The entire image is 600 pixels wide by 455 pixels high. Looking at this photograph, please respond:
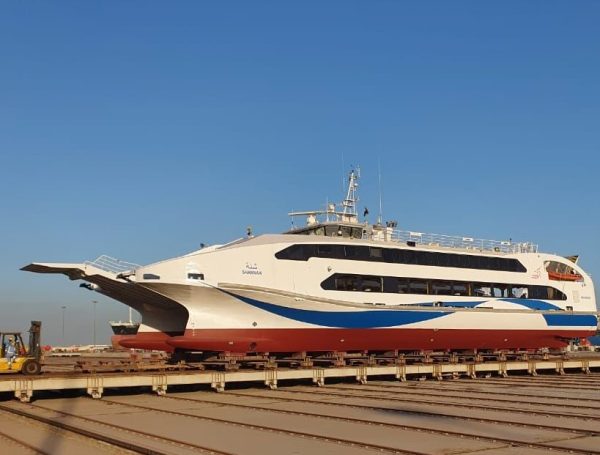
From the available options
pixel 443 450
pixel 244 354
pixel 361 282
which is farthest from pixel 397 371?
pixel 443 450

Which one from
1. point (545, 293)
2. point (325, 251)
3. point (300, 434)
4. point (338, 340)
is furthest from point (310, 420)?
point (545, 293)

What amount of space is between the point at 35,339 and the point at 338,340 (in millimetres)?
13602

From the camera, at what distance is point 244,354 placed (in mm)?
29031

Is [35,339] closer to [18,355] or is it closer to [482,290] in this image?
[18,355]

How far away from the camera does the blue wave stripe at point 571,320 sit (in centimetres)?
3934

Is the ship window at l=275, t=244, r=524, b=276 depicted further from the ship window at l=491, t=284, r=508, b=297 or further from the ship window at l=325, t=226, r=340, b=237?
the ship window at l=491, t=284, r=508, b=297

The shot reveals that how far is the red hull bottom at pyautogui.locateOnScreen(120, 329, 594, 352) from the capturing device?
92.5 ft

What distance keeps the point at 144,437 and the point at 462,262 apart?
25651 millimetres

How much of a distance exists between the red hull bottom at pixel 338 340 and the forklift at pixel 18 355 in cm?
612

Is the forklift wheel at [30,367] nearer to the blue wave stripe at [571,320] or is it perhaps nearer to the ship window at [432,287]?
the ship window at [432,287]

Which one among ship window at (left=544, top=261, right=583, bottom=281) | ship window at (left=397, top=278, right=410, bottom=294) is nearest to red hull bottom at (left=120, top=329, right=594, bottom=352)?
ship window at (left=397, top=278, right=410, bottom=294)

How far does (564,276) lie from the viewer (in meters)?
41.1

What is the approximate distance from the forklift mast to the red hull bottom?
5.98m

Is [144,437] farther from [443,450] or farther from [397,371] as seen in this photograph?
[397,371]
